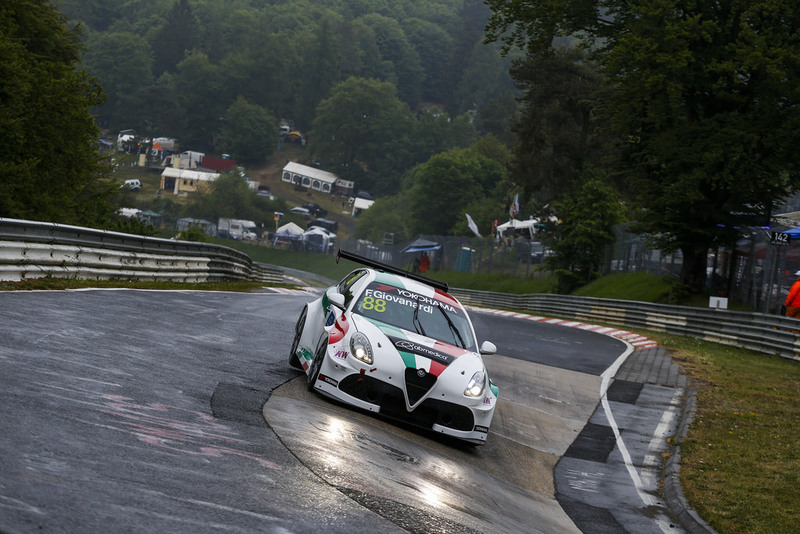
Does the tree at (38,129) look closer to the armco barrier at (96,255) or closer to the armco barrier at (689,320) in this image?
the armco barrier at (96,255)

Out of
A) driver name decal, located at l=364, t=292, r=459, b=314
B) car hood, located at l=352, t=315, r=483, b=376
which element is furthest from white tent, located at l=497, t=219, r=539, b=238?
car hood, located at l=352, t=315, r=483, b=376

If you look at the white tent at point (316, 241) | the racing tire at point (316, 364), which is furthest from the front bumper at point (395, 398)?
the white tent at point (316, 241)

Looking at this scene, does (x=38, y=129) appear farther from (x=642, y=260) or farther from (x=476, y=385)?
(x=642, y=260)

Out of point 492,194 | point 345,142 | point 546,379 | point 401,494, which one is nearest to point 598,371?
point 546,379

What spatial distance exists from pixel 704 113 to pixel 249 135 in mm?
163528

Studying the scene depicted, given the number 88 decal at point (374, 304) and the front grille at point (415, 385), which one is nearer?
the front grille at point (415, 385)

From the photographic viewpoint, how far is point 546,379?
1638cm

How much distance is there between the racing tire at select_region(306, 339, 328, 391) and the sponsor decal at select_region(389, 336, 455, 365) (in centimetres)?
70

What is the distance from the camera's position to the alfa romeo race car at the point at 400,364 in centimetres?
924

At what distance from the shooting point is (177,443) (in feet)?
21.2

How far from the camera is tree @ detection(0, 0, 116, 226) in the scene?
26.6 metres

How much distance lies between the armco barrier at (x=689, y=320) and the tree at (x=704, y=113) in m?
2.85

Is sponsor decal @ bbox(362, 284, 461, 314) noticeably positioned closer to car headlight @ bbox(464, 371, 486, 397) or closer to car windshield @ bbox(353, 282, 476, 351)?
car windshield @ bbox(353, 282, 476, 351)

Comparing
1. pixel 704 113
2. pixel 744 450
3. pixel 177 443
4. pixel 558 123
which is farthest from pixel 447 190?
pixel 177 443
